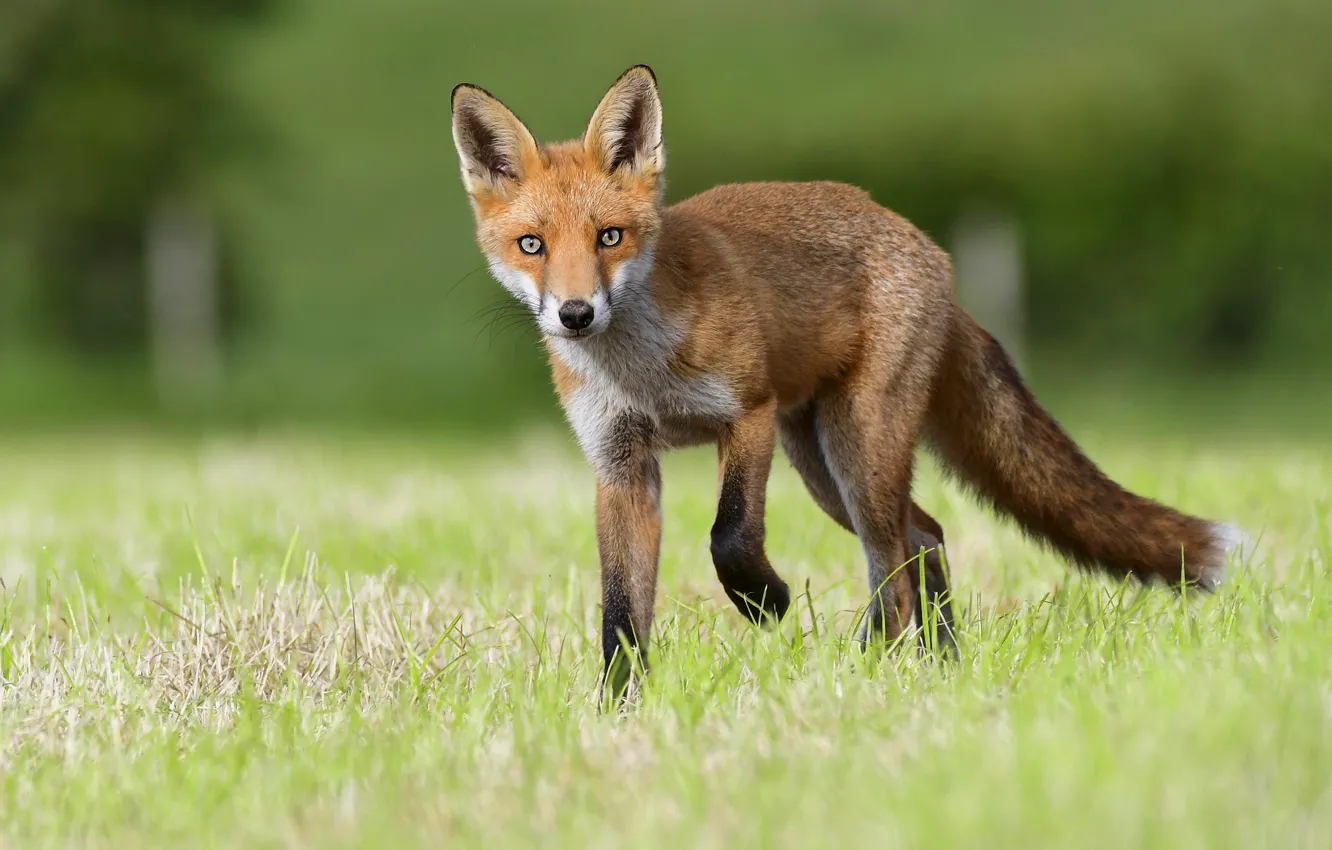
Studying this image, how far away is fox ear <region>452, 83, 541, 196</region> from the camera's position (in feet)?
14.9

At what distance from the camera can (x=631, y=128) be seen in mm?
4656

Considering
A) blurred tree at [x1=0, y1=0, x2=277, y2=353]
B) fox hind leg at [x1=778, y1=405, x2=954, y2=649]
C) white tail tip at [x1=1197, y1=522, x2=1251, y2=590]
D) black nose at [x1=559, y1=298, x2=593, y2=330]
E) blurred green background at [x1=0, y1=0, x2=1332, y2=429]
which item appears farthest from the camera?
blurred tree at [x1=0, y1=0, x2=277, y2=353]

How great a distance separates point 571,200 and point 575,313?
49cm

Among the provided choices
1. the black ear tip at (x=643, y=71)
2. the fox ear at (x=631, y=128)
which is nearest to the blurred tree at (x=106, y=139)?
the fox ear at (x=631, y=128)

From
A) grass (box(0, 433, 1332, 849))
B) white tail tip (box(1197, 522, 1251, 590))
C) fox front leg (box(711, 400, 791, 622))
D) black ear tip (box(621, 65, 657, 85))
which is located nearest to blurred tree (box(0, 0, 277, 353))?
grass (box(0, 433, 1332, 849))

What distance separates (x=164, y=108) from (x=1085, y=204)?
15570mm

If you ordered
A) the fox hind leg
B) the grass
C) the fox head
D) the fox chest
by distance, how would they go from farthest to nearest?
the fox hind leg
the fox chest
the fox head
the grass

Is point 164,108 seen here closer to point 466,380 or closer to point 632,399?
point 466,380

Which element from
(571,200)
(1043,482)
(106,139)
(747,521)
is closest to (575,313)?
(571,200)

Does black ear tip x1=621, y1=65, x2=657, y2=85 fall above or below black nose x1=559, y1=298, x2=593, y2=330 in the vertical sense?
above

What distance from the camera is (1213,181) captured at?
65.1 feet

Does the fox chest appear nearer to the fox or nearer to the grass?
the fox

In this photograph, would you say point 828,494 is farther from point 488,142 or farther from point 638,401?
point 488,142

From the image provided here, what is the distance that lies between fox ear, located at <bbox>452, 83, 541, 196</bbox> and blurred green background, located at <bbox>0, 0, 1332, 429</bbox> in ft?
23.8
